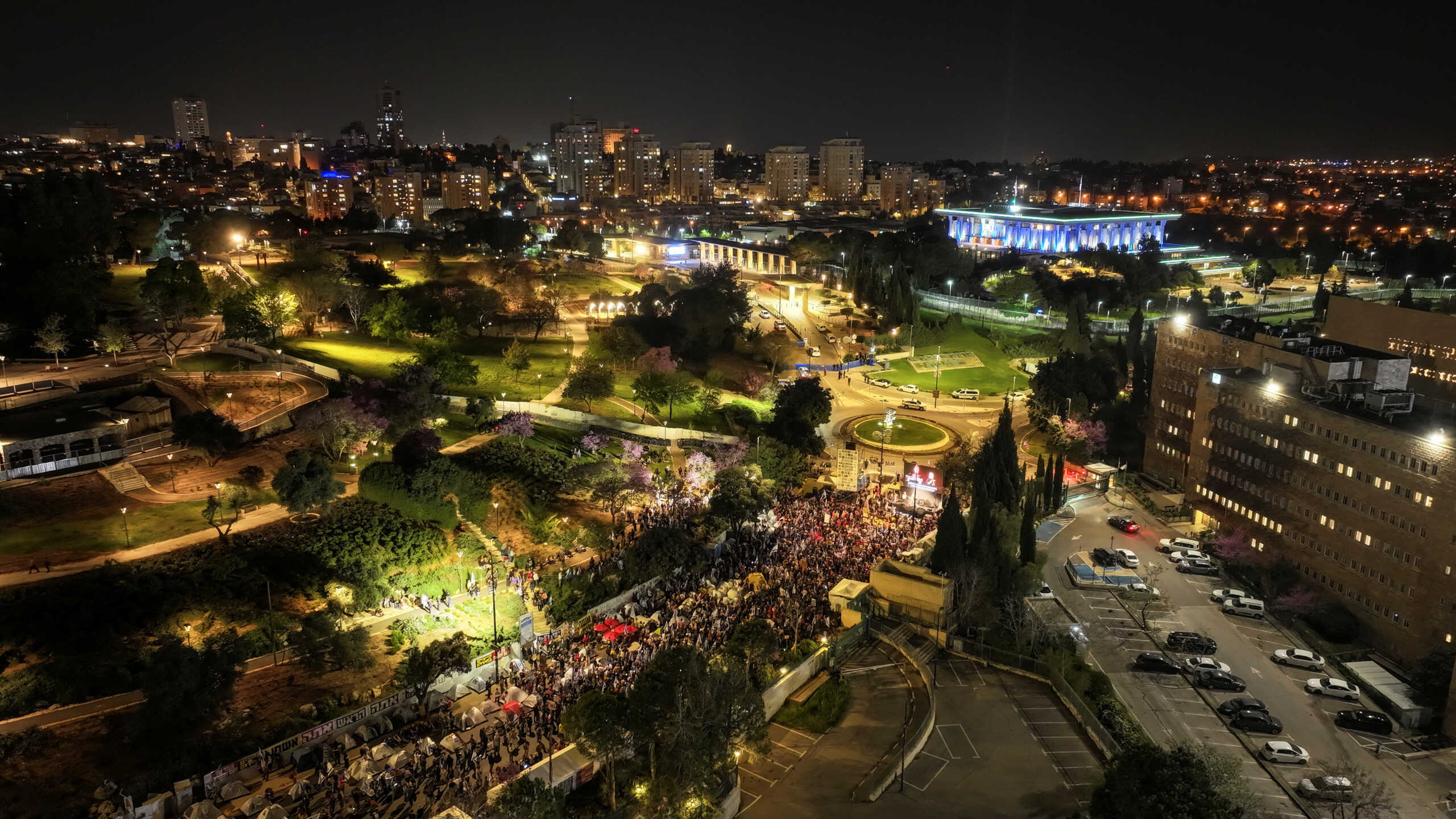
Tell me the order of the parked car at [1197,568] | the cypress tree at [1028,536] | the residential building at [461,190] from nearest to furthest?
the cypress tree at [1028,536] < the parked car at [1197,568] < the residential building at [461,190]

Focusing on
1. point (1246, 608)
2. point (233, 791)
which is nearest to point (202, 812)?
point (233, 791)

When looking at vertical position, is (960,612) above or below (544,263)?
below

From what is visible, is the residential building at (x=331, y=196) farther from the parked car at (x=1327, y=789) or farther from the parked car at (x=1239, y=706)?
the parked car at (x=1327, y=789)

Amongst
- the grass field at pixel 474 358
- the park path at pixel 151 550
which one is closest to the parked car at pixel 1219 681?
the park path at pixel 151 550

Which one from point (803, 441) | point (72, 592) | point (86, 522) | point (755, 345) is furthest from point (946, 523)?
point (755, 345)

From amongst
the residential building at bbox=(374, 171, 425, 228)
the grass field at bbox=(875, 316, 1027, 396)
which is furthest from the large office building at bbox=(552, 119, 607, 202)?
the grass field at bbox=(875, 316, 1027, 396)

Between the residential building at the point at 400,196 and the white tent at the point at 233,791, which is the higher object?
the residential building at the point at 400,196

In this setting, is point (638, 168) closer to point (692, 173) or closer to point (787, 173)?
point (692, 173)

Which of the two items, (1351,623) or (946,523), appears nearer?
(946,523)

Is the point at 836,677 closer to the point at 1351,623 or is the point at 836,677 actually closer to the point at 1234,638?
the point at 1234,638
